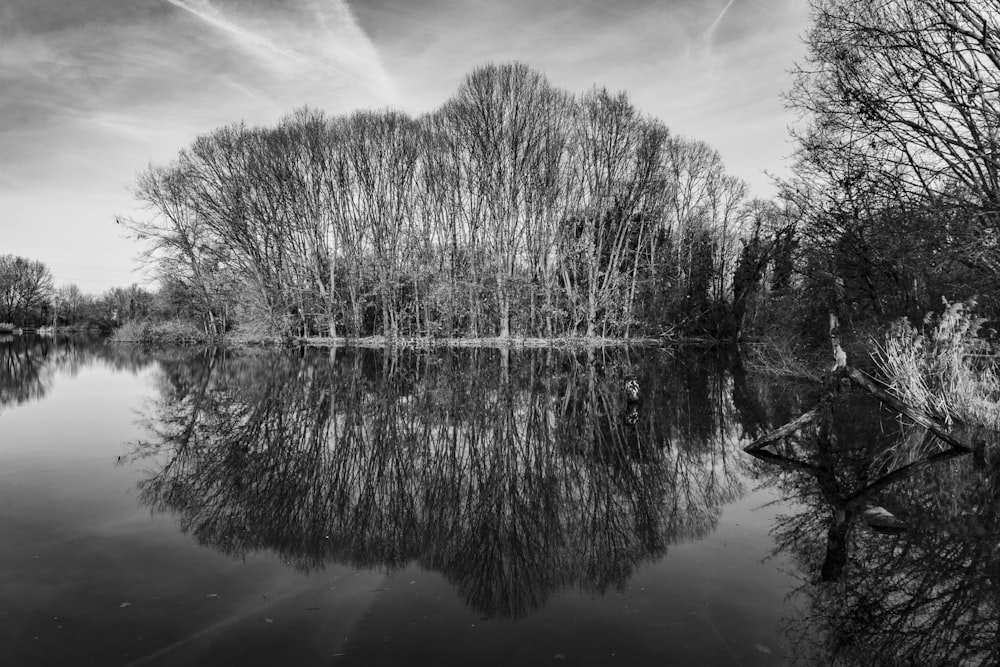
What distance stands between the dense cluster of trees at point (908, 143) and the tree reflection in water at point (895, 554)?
415 cm

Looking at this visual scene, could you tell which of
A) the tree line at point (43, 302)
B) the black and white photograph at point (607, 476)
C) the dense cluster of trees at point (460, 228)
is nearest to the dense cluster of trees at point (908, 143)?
the black and white photograph at point (607, 476)

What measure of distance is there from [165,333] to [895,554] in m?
40.3

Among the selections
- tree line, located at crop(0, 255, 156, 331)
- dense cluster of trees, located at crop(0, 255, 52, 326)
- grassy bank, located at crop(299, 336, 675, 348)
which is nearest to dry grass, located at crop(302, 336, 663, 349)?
grassy bank, located at crop(299, 336, 675, 348)

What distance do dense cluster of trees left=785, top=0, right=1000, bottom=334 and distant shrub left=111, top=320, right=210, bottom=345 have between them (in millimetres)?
34834

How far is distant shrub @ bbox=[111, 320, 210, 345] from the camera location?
35.5m

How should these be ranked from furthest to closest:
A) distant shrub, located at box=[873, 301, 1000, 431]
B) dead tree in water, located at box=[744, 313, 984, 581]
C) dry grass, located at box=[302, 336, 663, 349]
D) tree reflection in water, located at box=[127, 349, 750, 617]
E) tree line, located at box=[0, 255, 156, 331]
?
tree line, located at box=[0, 255, 156, 331] < dry grass, located at box=[302, 336, 663, 349] < distant shrub, located at box=[873, 301, 1000, 431] < dead tree in water, located at box=[744, 313, 984, 581] < tree reflection in water, located at box=[127, 349, 750, 617]

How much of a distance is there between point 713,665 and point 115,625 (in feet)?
12.9

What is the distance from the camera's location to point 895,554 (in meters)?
5.02

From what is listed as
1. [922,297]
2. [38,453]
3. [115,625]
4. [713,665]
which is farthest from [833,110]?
[38,453]

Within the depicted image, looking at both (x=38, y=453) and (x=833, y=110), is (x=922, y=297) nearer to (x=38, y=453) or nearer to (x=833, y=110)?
(x=833, y=110)

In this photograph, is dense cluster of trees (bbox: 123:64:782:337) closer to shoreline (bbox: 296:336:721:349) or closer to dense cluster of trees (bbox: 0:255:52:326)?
shoreline (bbox: 296:336:721:349)

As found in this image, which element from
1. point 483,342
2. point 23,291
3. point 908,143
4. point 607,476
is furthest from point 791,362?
point 23,291

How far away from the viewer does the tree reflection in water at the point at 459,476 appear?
5035 millimetres

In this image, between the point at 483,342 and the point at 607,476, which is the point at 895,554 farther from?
the point at 483,342
